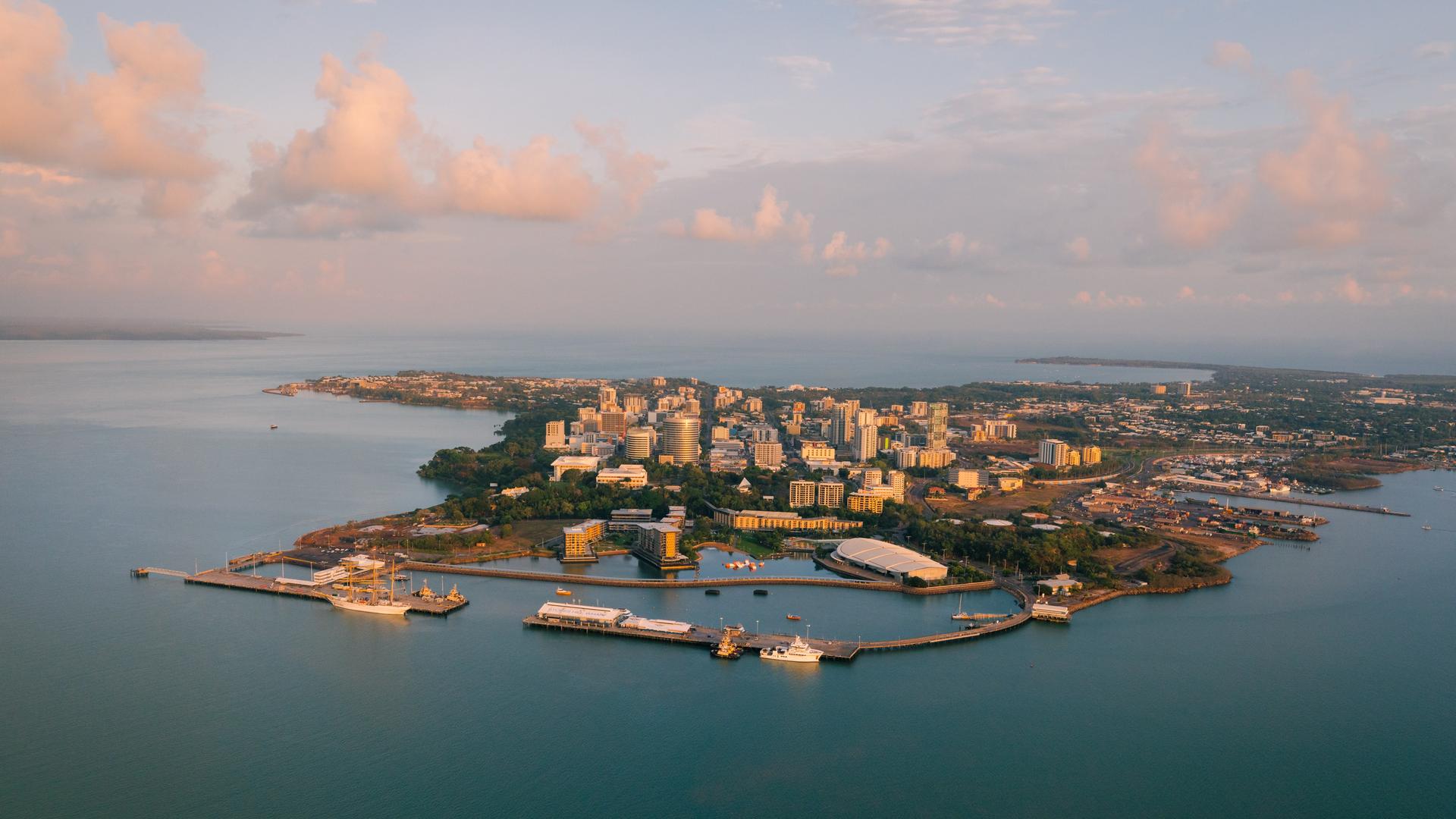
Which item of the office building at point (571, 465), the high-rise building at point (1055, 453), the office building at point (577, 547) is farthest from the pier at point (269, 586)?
the high-rise building at point (1055, 453)

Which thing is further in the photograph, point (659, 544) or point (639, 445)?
point (639, 445)

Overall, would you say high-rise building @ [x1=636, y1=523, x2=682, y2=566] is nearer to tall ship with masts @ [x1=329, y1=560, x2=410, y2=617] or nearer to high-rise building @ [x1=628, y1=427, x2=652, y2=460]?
tall ship with masts @ [x1=329, y1=560, x2=410, y2=617]

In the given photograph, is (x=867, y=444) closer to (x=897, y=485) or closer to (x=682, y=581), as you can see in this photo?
(x=897, y=485)

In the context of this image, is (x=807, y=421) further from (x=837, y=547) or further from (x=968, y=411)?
(x=837, y=547)

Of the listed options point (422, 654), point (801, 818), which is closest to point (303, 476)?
point (422, 654)

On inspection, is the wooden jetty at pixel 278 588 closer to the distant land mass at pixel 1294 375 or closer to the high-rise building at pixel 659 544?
the high-rise building at pixel 659 544

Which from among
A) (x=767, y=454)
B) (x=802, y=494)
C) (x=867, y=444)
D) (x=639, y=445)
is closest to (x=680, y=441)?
(x=639, y=445)
